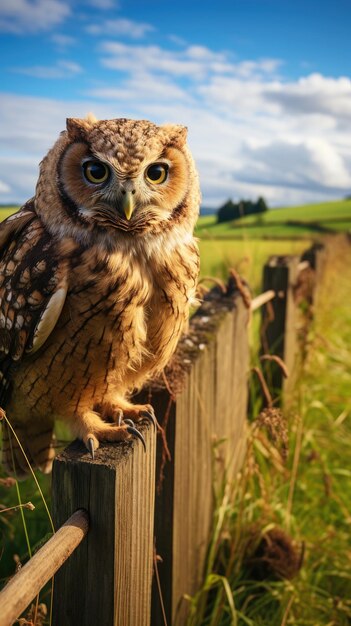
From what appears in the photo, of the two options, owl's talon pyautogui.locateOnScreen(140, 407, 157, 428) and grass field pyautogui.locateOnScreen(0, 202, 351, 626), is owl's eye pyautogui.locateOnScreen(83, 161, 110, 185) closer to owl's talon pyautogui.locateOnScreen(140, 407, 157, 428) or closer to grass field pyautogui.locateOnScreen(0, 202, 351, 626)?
owl's talon pyautogui.locateOnScreen(140, 407, 157, 428)

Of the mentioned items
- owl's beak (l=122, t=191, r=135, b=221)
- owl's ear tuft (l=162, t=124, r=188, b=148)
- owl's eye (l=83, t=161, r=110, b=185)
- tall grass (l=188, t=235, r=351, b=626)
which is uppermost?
owl's ear tuft (l=162, t=124, r=188, b=148)

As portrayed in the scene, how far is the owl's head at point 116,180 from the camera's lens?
1.45 meters

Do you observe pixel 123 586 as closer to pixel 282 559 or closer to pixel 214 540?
pixel 214 540

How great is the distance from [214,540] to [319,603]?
0.60m

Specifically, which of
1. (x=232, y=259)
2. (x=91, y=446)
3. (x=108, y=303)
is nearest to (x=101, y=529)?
(x=91, y=446)

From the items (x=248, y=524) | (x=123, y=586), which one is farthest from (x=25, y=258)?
(x=248, y=524)

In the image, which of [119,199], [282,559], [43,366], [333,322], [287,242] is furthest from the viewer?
[287,242]

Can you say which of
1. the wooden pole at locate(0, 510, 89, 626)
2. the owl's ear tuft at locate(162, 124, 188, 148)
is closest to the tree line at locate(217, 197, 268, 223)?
the owl's ear tuft at locate(162, 124, 188, 148)

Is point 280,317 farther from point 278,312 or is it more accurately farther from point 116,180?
point 116,180

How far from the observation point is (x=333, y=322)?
6.69 meters

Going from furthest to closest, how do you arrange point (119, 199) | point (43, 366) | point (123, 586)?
point (43, 366) < point (119, 199) < point (123, 586)

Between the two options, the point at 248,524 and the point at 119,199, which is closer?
the point at 119,199

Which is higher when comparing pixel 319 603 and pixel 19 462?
pixel 19 462

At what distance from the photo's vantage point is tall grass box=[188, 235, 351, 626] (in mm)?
2227
